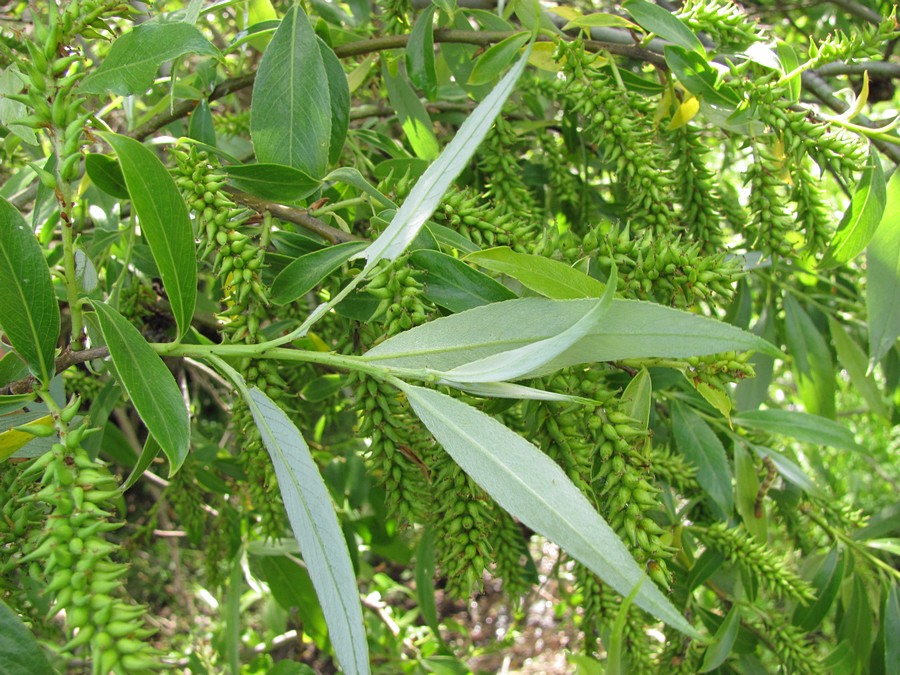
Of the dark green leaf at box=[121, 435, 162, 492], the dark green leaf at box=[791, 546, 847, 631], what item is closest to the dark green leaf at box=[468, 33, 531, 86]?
the dark green leaf at box=[121, 435, 162, 492]

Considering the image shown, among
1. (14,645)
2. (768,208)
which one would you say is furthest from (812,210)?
(14,645)

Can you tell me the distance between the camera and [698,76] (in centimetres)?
119

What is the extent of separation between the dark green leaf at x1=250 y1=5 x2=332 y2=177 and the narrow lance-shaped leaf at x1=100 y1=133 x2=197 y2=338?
252 mm

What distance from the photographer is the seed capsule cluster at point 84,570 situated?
0.62 m

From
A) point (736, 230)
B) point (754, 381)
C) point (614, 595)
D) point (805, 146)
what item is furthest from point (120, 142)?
point (754, 381)

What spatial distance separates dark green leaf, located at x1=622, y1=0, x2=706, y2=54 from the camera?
1.17 meters

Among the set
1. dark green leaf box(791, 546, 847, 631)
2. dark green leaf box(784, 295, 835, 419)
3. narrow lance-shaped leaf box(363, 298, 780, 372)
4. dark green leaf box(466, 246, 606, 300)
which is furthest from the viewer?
dark green leaf box(784, 295, 835, 419)

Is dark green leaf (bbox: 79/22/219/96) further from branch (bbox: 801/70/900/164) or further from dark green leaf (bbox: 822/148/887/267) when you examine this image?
branch (bbox: 801/70/900/164)

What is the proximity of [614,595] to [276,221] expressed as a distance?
2.79 feet

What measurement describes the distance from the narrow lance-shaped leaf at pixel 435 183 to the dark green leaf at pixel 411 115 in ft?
1.87

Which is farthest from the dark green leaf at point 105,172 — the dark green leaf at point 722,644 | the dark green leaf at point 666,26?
the dark green leaf at point 722,644

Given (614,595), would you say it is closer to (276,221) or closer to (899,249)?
(899,249)

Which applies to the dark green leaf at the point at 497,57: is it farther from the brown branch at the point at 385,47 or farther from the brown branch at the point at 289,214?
the brown branch at the point at 289,214

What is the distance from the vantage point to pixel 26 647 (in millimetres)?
797
